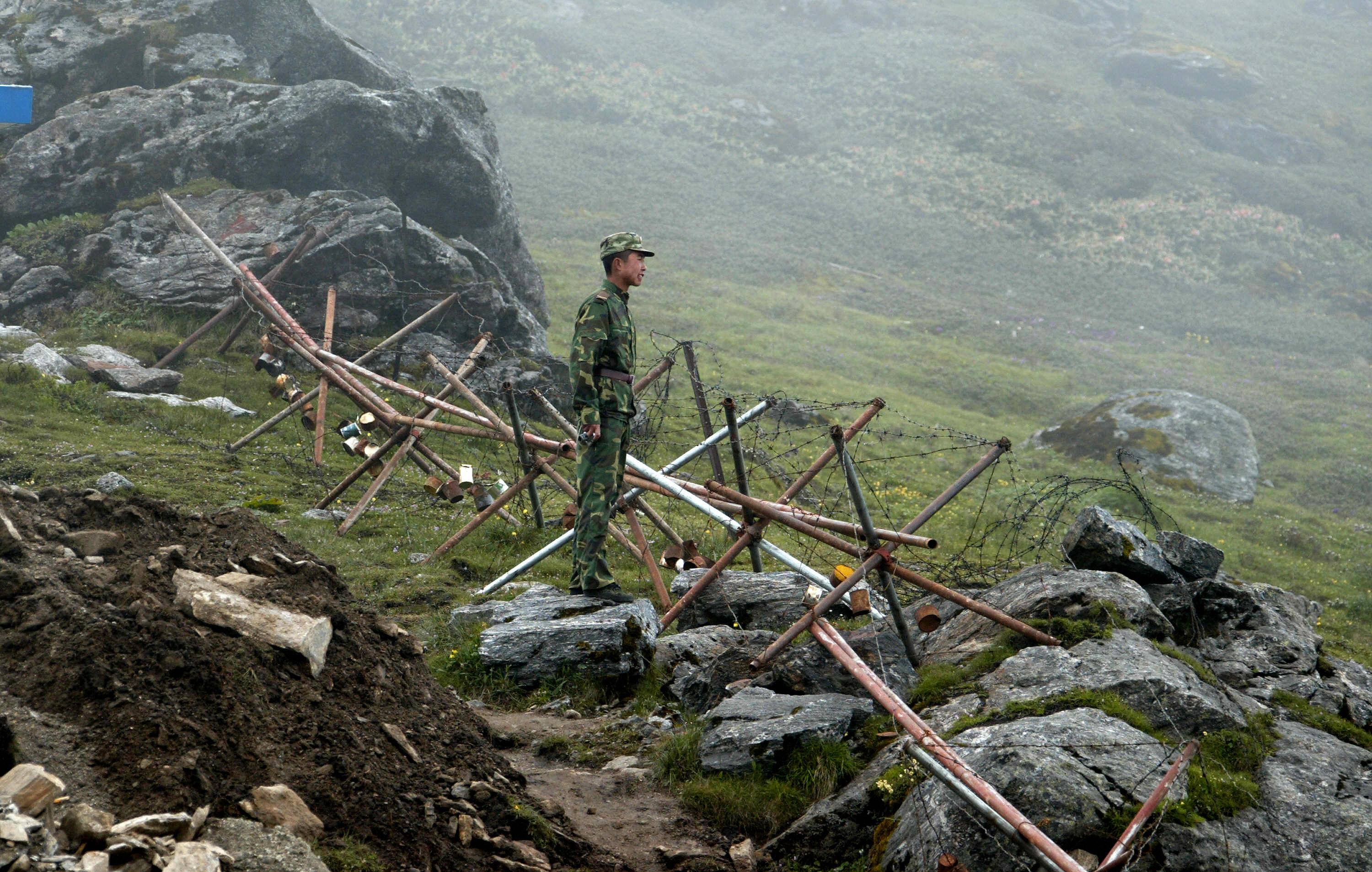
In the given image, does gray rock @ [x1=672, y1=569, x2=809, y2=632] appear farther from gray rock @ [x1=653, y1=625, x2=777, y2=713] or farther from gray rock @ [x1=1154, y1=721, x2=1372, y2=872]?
gray rock @ [x1=1154, y1=721, x2=1372, y2=872]

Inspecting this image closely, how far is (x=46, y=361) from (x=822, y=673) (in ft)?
50.8

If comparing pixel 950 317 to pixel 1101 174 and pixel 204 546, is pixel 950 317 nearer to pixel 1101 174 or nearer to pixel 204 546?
pixel 1101 174

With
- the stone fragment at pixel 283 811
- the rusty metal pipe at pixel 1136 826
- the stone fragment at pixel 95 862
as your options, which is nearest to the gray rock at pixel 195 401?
the stone fragment at pixel 283 811

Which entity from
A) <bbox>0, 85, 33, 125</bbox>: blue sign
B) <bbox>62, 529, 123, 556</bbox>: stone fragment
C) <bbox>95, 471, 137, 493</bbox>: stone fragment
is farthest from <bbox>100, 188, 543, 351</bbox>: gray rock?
<bbox>62, 529, 123, 556</bbox>: stone fragment

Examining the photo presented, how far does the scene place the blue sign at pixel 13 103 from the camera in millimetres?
10320

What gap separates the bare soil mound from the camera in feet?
15.5

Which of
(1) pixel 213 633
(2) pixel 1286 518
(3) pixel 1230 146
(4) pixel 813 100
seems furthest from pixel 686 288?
(3) pixel 1230 146

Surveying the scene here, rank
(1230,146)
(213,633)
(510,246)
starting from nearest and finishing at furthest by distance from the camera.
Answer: (213,633)
(510,246)
(1230,146)

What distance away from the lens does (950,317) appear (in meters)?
44.2

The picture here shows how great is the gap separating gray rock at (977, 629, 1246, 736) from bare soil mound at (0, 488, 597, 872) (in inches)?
135

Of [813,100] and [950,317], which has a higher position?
Result: [813,100]

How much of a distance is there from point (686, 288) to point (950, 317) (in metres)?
12.5

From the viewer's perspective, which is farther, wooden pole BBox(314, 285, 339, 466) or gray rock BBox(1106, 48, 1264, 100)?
gray rock BBox(1106, 48, 1264, 100)

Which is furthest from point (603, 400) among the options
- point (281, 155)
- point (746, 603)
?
point (281, 155)
